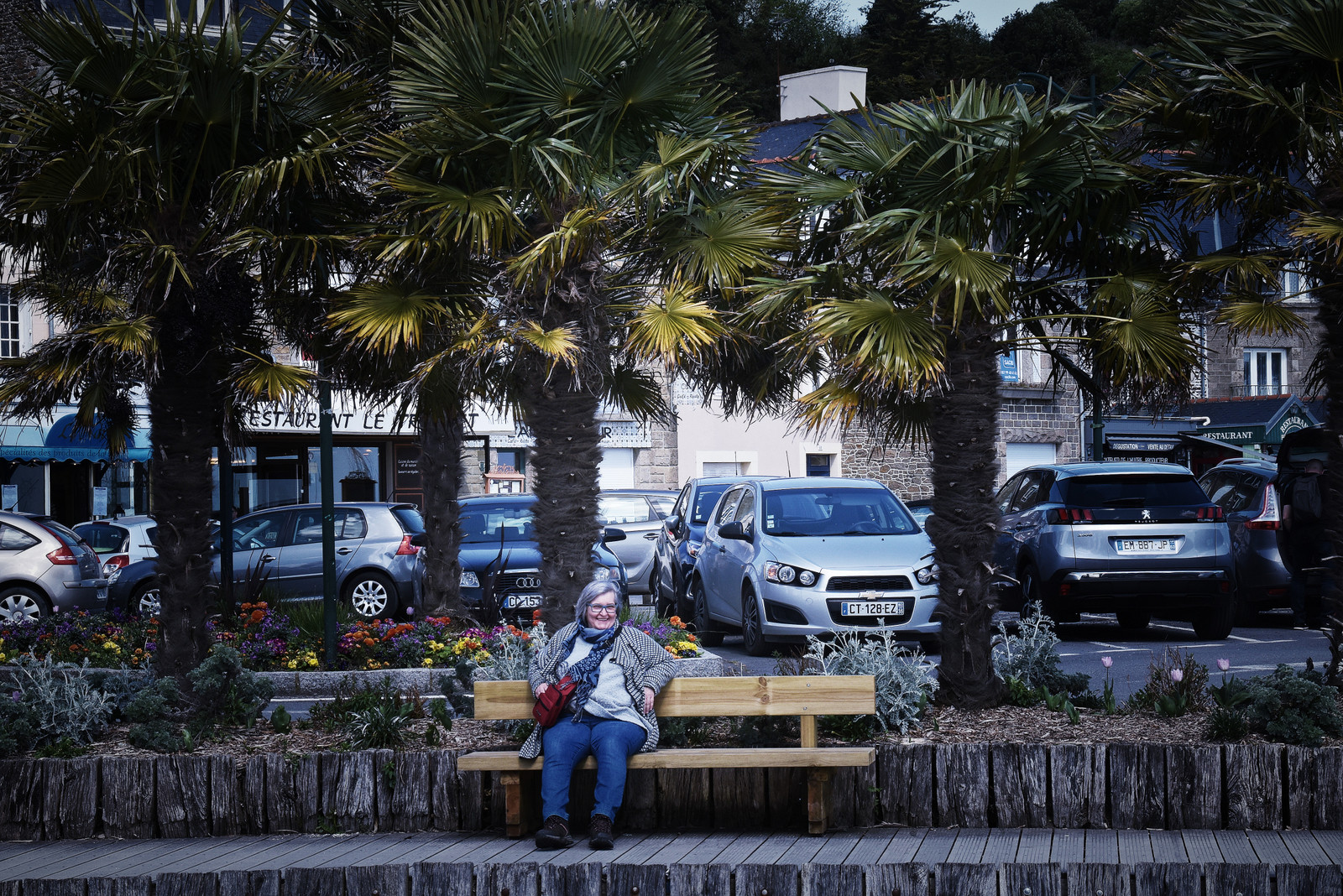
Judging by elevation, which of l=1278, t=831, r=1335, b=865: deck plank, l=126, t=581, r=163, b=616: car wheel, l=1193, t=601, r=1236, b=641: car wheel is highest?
l=126, t=581, r=163, b=616: car wheel

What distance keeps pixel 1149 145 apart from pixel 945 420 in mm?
2341

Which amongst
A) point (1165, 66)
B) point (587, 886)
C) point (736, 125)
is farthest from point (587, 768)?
point (1165, 66)

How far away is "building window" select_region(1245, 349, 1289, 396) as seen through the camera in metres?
41.2

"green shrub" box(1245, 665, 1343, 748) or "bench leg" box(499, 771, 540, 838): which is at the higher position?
"green shrub" box(1245, 665, 1343, 748)

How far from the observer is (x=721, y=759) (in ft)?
20.3

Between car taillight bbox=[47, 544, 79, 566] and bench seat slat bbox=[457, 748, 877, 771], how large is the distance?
512 inches

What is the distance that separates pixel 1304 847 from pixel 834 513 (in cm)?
864

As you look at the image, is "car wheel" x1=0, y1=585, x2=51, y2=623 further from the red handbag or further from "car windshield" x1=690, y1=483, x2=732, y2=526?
the red handbag

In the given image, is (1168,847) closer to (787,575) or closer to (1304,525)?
(787,575)

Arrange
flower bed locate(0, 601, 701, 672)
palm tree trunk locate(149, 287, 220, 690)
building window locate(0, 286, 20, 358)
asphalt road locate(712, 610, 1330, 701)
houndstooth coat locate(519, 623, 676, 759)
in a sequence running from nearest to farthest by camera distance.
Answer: houndstooth coat locate(519, 623, 676, 759), palm tree trunk locate(149, 287, 220, 690), flower bed locate(0, 601, 701, 672), asphalt road locate(712, 610, 1330, 701), building window locate(0, 286, 20, 358)

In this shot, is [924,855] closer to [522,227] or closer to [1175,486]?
[522,227]

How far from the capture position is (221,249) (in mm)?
8680

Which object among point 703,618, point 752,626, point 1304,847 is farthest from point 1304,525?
point 1304,847

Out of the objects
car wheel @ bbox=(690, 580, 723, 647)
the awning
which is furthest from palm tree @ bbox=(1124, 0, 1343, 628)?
the awning
